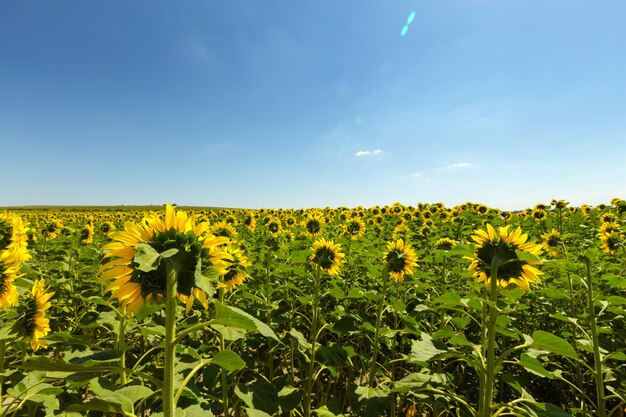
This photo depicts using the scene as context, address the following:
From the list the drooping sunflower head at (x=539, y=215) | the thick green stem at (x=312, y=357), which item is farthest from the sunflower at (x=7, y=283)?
the drooping sunflower head at (x=539, y=215)

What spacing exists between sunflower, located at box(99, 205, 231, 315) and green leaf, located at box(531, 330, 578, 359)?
1.88m

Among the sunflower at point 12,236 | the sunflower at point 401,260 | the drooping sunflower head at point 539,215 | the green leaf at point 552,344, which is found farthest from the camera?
the drooping sunflower head at point 539,215

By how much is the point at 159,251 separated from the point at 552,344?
2.19m

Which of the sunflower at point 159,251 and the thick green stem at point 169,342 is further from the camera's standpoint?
the sunflower at point 159,251

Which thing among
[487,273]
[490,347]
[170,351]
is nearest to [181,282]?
→ [170,351]

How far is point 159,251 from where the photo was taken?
1.30 m

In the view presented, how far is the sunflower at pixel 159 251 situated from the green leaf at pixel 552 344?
6.17ft

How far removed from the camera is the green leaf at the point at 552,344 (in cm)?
178

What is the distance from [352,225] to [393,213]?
991 centimetres

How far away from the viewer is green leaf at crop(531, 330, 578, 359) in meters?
1.78

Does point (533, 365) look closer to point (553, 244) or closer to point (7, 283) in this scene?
point (7, 283)

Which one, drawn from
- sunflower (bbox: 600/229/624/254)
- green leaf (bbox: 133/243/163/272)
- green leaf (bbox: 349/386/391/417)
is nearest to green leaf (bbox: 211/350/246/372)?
green leaf (bbox: 133/243/163/272)

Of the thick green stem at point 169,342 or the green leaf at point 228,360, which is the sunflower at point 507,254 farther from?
the thick green stem at point 169,342

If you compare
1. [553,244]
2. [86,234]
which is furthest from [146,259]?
[86,234]
